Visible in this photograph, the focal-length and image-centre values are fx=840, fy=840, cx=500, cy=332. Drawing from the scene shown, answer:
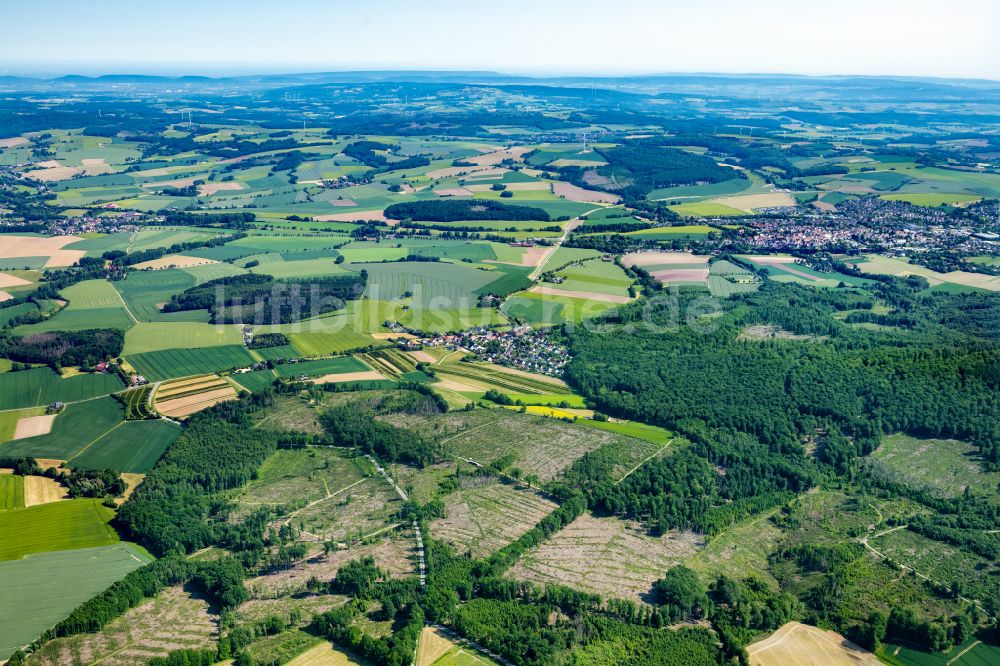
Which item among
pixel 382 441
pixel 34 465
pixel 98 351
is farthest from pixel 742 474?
pixel 98 351

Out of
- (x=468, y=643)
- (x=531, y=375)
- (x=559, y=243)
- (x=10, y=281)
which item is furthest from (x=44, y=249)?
(x=468, y=643)

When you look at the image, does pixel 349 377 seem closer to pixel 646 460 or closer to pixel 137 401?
pixel 137 401

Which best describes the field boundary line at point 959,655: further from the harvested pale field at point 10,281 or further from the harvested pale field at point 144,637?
the harvested pale field at point 10,281

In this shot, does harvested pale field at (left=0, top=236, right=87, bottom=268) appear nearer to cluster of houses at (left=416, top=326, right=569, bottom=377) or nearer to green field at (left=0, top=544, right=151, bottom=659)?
cluster of houses at (left=416, top=326, right=569, bottom=377)

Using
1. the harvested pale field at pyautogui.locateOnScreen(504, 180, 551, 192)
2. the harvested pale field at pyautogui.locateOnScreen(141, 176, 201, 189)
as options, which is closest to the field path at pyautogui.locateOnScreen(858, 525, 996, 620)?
the harvested pale field at pyautogui.locateOnScreen(504, 180, 551, 192)

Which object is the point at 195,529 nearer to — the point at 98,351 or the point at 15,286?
the point at 98,351

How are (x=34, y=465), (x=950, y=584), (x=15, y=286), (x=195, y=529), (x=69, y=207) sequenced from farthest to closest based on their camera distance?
(x=69, y=207), (x=15, y=286), (x=34, y=465), (x=195, y=529), (x=950, y=584)

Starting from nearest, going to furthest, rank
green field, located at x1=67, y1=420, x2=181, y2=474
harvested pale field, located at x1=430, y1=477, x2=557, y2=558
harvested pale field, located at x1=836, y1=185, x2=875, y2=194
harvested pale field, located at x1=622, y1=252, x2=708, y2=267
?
harvested pale field, located at x1=430, y1=477, x2=557, y2=558, green field, located at x1=67, y1=420, x2=181, y2=474, harvested pale field, located at x1=622, y1=252, x2=708, y2=267, harvested pale field, located at x1=836, y1=185, x2=875, y2=194
